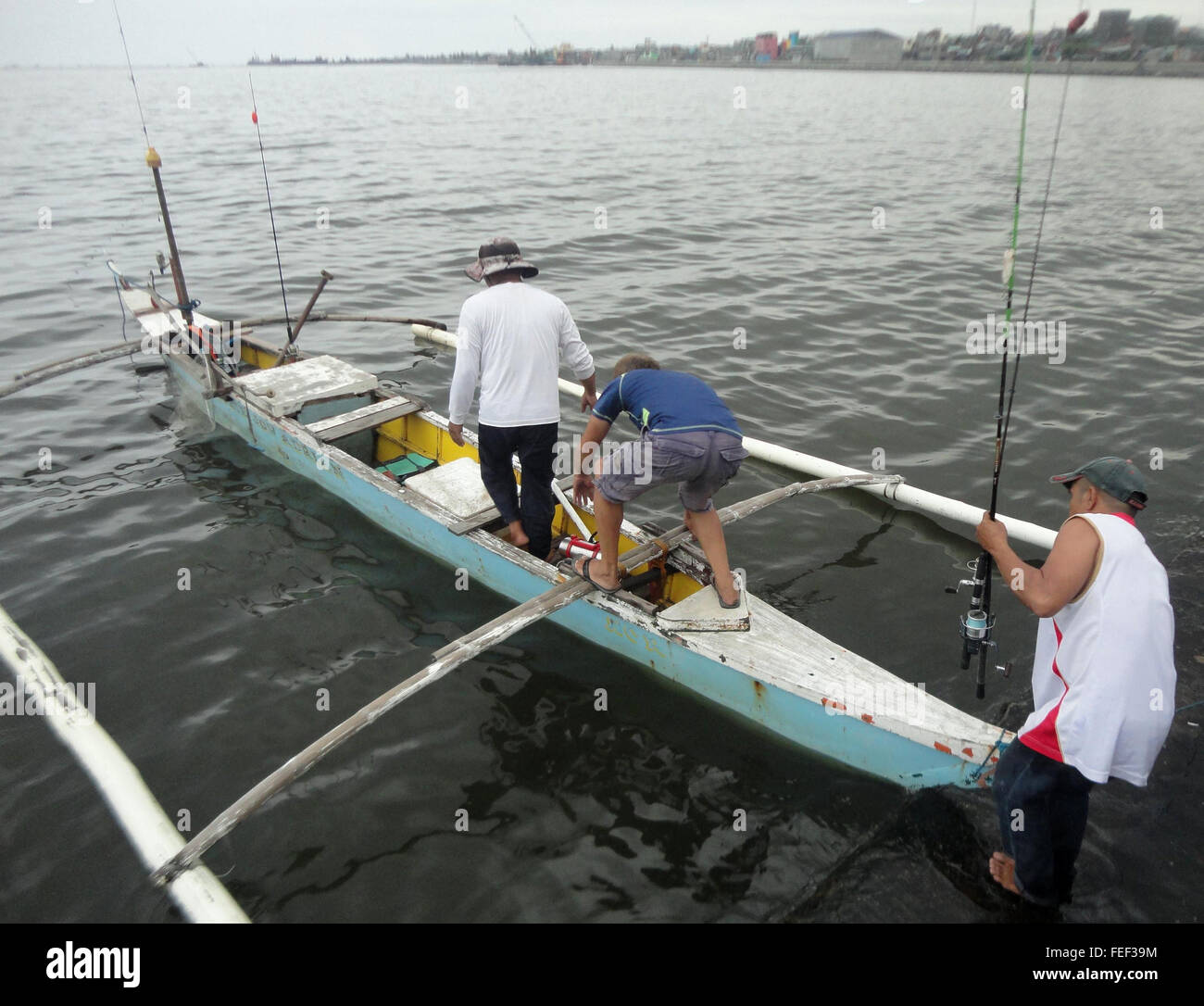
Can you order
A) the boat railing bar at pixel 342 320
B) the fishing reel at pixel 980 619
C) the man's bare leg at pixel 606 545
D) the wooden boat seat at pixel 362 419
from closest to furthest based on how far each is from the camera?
the fishing reel at pixel 980 619 < the man's bare leg at pixel 606 545 < the wooden boat seat at pixel 362 419 < the boat railing bar at pixel 342 320

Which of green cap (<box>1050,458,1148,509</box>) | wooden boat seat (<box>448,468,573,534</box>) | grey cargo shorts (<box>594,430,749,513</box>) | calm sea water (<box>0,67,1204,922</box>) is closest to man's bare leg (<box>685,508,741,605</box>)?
grey cargo shorts (<box>594,430,749,513</box>)

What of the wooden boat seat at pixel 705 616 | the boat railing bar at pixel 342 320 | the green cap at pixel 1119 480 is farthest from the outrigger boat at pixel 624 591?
the green cap at pixel 1119 480

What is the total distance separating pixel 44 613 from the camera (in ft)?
23.8

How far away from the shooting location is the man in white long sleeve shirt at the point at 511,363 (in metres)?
5.65

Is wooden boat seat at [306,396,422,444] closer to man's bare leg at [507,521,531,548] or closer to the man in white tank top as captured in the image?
man's bare leg at [507,521,531,548]

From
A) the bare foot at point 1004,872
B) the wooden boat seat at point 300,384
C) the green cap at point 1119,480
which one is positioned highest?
the green cap at point 1119,480

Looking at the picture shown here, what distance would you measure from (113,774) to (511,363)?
4030mm

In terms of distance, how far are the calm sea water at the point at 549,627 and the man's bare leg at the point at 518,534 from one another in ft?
2.99

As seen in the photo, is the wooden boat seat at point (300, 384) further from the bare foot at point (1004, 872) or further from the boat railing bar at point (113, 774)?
the bare foot at point (1004, 872)

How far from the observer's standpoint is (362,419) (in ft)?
27.8

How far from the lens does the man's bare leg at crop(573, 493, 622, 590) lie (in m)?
5.45

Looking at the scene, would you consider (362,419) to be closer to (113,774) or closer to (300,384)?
(300,384)

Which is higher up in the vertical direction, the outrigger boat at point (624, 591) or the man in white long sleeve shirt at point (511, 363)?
the man in white long sleeve shirt at point (511, 363)
